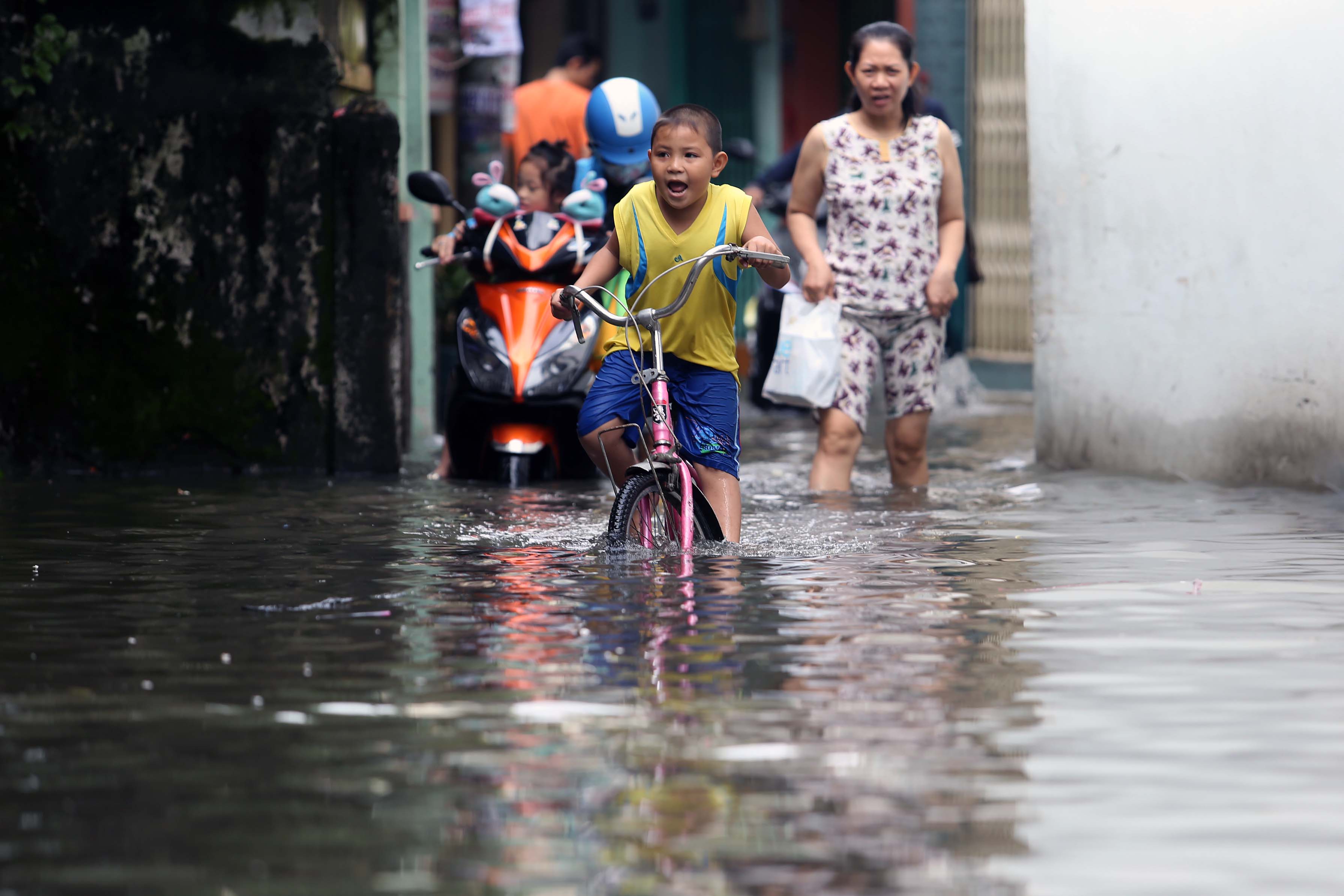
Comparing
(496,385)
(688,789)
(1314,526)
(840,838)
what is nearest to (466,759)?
(688,789)

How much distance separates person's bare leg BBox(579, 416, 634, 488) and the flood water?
28 cm

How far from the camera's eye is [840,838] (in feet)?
12.7

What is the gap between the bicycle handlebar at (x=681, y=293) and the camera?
6934 millimetres

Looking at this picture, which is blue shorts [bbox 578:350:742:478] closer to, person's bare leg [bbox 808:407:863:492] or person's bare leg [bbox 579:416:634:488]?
person's bare leg [bbox 579:416:634:488]

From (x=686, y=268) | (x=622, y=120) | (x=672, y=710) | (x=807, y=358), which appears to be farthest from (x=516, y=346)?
(x=672, y=710)

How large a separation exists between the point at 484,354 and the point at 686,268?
10.7 ft

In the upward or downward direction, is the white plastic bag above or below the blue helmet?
below

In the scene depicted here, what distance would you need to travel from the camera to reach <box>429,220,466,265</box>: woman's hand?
10.6 m

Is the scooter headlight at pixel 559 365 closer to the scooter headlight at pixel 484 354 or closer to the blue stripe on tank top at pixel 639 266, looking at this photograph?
the scooter headlight at pixel 484 354

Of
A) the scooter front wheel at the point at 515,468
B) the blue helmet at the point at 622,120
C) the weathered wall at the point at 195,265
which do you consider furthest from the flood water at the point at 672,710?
the blue helmet at the point at 622,120

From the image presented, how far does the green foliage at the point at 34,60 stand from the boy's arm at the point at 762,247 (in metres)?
4.40

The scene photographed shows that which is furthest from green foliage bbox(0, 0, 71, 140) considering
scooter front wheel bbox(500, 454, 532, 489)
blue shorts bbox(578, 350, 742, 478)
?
blue shorts bbox(578, 350, 742, 478)

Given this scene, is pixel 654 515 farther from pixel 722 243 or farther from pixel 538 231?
pixel 538 231

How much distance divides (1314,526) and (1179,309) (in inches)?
85.1
